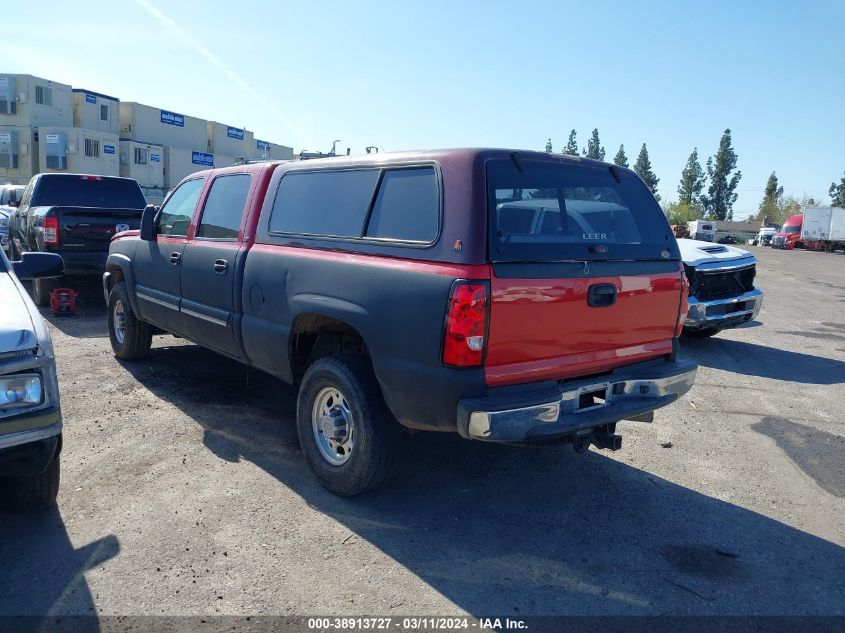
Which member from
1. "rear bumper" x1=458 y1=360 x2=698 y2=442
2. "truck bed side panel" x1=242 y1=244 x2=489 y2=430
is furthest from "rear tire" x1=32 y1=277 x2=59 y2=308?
"rear bumper" x1=458 y1=360 x2=698 y2=442

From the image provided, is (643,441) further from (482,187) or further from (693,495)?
(482,187)

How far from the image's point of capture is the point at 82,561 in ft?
10.8

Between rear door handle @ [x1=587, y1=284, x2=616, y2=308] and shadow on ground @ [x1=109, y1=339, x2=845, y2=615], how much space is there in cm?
129

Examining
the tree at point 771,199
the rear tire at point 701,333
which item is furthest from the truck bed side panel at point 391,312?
the tree at point 771,199

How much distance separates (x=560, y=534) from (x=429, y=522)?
29.6 inches

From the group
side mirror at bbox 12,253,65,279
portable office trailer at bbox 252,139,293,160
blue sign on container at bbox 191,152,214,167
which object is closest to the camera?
side mirror at bbox 12,253,65,279

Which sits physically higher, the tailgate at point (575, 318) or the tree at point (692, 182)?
the tree at point (692, 182)

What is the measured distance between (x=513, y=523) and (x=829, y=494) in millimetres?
2270

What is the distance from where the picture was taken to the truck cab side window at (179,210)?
230 inches

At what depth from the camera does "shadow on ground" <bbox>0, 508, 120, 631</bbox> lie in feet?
9.56

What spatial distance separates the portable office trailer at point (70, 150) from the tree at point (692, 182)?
298 ft

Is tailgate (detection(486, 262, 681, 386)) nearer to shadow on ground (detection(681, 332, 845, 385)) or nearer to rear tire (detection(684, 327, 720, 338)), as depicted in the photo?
shadow on ground (detection(681, 332, 845, 385))

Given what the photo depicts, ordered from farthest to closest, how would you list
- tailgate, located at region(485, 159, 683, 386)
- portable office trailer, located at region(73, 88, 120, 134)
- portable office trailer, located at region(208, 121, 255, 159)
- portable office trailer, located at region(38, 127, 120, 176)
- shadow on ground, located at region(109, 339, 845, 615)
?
portable office trailer, located at region(208, 121, 255, 159)
portable office trailer, located at region(73, 88, 120, 134)
portable office trailer, located at region(38, 127, 120, 176)
tailgate, located at region(485, 159, 683, 386)
shadow on ground, located at region(109, 339, 845, 615)

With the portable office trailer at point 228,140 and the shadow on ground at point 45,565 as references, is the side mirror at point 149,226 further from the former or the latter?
the portable office trailer at point 228,140
